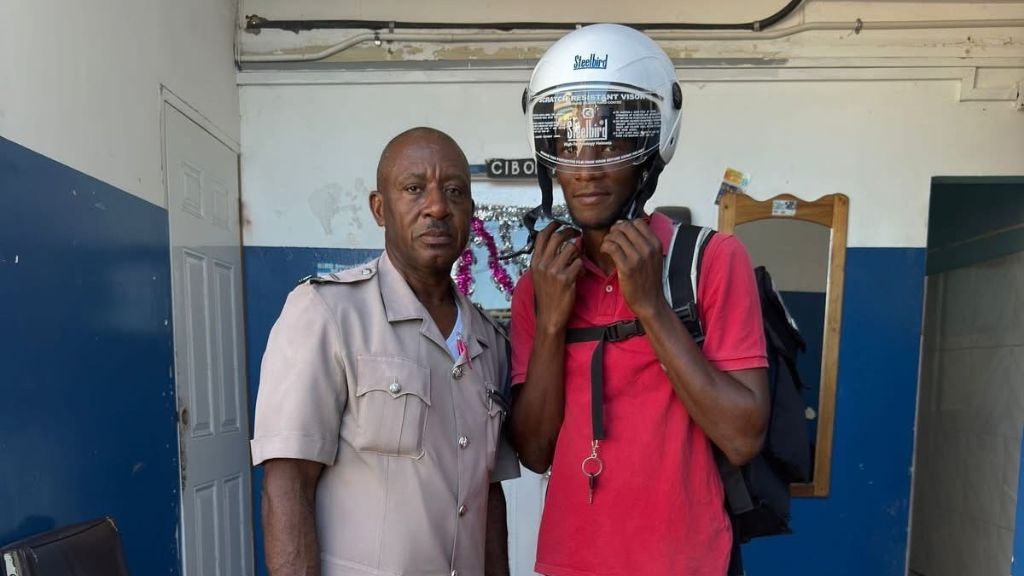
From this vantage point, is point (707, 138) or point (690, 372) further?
point (707, 138)

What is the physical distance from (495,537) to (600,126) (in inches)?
37.0

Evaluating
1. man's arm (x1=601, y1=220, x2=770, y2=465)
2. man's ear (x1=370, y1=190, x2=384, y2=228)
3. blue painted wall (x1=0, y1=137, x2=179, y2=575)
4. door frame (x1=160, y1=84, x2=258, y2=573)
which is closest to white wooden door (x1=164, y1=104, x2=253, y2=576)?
door frame (x1=160, y1=84, x2=258, y2=573)

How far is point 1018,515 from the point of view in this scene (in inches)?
58.2

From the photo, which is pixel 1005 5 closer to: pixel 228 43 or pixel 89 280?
pixel 228 43

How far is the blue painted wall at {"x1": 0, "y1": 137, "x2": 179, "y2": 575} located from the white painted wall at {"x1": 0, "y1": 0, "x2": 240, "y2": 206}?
9 cm

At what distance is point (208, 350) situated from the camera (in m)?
2.78

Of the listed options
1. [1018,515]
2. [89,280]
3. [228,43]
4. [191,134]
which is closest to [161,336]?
[89,280]

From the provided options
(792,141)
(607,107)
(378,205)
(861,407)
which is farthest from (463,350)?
(861,407)

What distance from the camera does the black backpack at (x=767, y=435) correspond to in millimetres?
1216

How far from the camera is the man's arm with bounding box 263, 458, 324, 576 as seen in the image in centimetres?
110

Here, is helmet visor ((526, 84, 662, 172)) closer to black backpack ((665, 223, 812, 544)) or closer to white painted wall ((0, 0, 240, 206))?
black backpack ((665, 223, 812, 544))

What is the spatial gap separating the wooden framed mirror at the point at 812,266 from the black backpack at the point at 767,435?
74.7 inches

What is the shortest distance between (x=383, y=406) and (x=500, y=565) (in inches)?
21.7

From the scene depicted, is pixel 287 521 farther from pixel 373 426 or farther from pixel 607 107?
pixel 607 107
